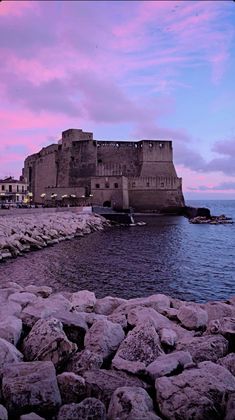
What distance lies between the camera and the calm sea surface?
904 centimetres

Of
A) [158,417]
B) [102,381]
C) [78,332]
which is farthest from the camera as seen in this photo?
[78,332]

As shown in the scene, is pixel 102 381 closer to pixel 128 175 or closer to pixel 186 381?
pixel 186 381

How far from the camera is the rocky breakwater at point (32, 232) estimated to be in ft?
44.9

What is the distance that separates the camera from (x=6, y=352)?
310 cm

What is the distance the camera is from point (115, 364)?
3271 millimetres

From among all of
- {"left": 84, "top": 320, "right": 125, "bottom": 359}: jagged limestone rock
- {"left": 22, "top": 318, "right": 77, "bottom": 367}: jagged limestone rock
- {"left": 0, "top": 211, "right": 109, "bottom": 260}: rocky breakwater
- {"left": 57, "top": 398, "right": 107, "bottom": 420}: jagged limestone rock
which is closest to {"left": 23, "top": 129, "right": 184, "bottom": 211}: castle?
{"left": 0, "top": 211, "right": 109, "bottom": 260}: rocky breakwater

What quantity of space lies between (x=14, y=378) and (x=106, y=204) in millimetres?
37820

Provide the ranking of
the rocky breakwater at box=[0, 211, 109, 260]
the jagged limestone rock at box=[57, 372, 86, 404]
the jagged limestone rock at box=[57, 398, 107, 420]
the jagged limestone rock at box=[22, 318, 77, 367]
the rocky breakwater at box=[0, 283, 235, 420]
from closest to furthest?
1. the jagged limestone rock at box=[57, 398, 107, 420]
2. the rocky breakwater at box=[0, 283, 235, 420]
3. the jagged limestone rock at box=[57, 372, 86, 404]
4. the jagged limestone rock at box=[22, 318, 77, 367]
5. the rocky breakwater at box=[0, 211, 109, 260]

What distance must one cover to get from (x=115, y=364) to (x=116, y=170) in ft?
139

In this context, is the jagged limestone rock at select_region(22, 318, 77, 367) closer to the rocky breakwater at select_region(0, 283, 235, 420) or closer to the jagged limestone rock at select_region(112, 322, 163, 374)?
the rocky breakwater at select_region(0, 283, 235, 420)

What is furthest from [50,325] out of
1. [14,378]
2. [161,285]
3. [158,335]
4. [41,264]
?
[41,264]

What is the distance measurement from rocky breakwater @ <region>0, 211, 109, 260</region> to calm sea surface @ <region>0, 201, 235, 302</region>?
0.55 m

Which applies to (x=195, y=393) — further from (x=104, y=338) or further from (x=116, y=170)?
(x=116, y=170)

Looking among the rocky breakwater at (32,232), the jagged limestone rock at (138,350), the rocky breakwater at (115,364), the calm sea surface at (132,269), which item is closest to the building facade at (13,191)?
the rocky breakwater at (32,232)
